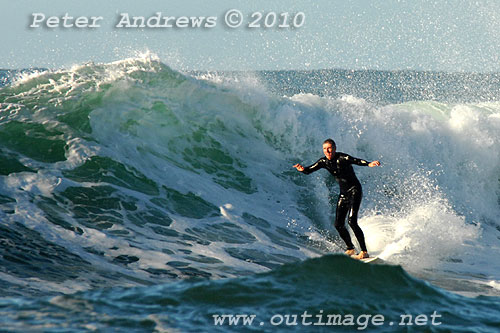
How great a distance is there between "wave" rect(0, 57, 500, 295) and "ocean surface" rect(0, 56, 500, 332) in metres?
0.05

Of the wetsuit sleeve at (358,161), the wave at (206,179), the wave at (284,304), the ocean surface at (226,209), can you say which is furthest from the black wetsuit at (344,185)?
the wave at (284,304)

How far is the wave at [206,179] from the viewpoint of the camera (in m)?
9.13

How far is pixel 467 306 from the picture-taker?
22.8ft

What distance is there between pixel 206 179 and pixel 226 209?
1528 millimetres

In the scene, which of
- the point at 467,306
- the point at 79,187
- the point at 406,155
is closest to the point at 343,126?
the point at 406,155

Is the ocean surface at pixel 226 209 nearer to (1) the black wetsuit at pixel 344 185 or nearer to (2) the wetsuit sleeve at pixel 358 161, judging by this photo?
(1) the black wetsuit at pixel 344 185

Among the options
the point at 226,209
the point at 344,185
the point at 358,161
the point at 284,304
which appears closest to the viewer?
the point at 284,304

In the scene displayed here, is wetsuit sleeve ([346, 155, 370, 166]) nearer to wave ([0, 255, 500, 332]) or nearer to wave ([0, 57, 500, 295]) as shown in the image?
wave ([0, 255, 500, 332])

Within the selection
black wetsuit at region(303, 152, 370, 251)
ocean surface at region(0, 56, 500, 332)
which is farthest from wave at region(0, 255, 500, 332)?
black wetsuit at region(303, 152, 370, 251)

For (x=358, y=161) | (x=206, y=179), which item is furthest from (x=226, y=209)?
(x=358, y=161)

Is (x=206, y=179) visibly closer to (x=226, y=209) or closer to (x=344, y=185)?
(x=226, y=209)

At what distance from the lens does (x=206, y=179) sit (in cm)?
1363

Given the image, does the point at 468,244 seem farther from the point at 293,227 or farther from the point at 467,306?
the point at 467,306

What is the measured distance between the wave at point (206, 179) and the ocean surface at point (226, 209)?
0.15 ft
